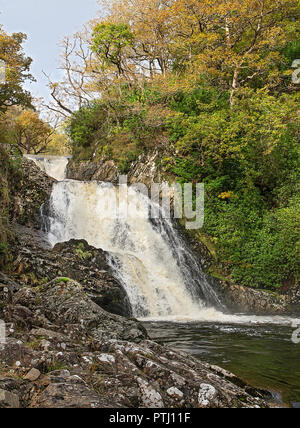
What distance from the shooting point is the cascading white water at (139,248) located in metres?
11.1

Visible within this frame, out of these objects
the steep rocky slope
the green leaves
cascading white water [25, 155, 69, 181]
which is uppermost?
the green leaves

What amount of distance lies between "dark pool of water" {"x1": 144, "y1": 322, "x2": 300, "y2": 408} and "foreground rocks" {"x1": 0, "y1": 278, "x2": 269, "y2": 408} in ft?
2.17

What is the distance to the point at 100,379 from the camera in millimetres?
3908

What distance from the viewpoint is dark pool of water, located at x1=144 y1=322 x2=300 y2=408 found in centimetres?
517

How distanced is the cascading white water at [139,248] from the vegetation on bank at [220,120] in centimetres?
140

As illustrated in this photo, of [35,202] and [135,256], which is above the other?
[35,202]

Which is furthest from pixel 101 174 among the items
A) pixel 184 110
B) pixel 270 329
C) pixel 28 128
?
pixel 28 128

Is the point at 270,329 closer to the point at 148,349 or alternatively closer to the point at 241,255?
the point at 241,255

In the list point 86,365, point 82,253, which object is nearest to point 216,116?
point 82,253

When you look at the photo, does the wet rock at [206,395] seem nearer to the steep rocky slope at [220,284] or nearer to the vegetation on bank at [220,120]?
the steep rocky slope at [220,284]

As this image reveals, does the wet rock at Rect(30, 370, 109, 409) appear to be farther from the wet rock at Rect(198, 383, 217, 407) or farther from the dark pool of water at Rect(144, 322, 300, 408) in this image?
the dark pool of water at Rect(144, 322, 300, 408)

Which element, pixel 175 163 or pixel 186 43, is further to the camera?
pixel 186 43

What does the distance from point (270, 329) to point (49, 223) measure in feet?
28.2

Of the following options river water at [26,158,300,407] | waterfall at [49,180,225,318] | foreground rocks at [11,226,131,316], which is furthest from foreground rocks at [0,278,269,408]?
waterfall at [49,180,225,318]
